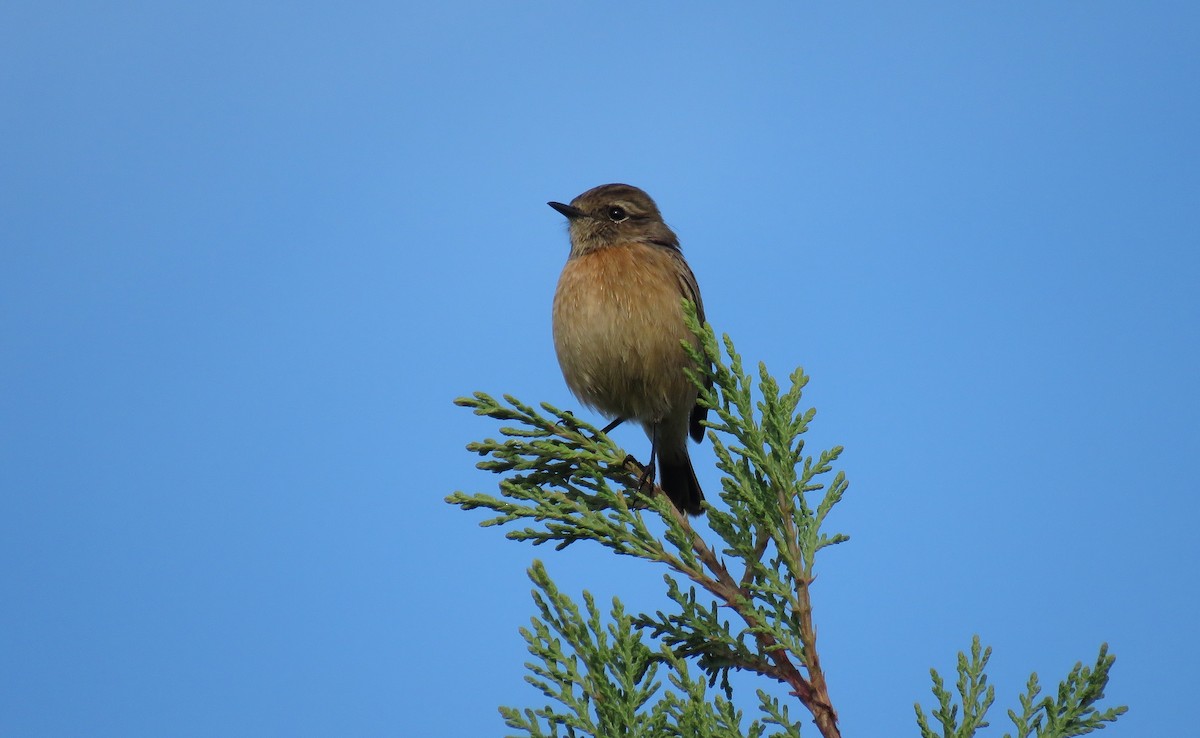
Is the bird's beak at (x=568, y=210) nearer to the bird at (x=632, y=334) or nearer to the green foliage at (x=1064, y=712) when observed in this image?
the bird at (x=632, y=334)

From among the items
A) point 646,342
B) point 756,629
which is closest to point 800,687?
point 756,629

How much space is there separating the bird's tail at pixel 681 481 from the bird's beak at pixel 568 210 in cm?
185

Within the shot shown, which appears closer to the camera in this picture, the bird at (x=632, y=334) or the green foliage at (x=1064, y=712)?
the green foliage at (x=1064, y=712)

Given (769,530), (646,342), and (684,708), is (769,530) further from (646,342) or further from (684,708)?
(646,342)

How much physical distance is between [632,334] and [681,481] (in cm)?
142

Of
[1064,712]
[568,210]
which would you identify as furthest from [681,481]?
[1064,712]

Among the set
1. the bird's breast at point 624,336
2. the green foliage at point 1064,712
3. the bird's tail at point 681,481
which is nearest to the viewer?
the green foliage at point 1064,712

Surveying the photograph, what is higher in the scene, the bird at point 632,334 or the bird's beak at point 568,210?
the bird's beak at point 568,210

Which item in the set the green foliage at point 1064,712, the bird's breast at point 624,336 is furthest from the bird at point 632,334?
the green foliage at point 1064,712

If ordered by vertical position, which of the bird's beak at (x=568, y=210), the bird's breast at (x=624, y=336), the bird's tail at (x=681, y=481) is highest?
the bird's beak at (x=568, y=210)

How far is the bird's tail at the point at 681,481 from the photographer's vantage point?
7.32 meters

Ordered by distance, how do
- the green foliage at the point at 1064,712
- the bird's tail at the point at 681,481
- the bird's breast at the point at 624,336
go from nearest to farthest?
the green foliage at the point at 1064,712
the bird's breast at the point at 624,336
the bird's tail at the point at 681,481

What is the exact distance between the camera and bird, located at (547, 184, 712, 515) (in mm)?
6465

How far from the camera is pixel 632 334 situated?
6438mm
